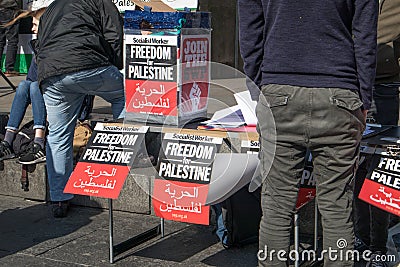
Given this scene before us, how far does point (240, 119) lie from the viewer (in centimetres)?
434

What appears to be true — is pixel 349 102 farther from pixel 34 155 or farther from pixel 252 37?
pixel 34 155

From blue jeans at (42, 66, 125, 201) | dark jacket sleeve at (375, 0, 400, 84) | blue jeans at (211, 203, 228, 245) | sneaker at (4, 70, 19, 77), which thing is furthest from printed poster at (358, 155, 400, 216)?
sneaker at (4, 70, 19, 77)

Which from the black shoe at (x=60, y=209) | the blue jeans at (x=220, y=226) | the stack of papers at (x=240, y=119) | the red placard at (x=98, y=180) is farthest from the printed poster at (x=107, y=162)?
the black shoe at (x=60, y=209)

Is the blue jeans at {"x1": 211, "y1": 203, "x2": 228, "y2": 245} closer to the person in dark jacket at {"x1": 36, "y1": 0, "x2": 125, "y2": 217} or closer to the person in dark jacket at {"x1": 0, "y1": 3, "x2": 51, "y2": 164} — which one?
the person in dark jacket at {"x1": 36, "y1": 0, "x2": 125, "y2": 217}

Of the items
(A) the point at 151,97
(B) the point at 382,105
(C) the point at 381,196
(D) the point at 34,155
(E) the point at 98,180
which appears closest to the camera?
(C) the point at 381,196

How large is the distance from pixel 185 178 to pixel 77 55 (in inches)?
59.6

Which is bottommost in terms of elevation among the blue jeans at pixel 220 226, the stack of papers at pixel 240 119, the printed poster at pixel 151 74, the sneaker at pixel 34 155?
the blue jeans at pixel 220 226

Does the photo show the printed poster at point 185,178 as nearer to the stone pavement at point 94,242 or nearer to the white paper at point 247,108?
the white paper at point 247,108

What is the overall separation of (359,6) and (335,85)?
1.20 ft

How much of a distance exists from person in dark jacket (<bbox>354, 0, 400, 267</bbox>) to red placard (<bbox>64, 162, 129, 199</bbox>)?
140 cm

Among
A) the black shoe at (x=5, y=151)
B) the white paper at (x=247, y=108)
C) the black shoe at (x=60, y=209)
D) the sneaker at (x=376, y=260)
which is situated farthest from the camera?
the black shoe at (x=5, y=151)

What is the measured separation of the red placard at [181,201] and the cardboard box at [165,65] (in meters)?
0.45

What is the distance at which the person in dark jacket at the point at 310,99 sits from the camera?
320cm

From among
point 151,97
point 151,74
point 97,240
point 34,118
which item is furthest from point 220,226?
point 34,118
